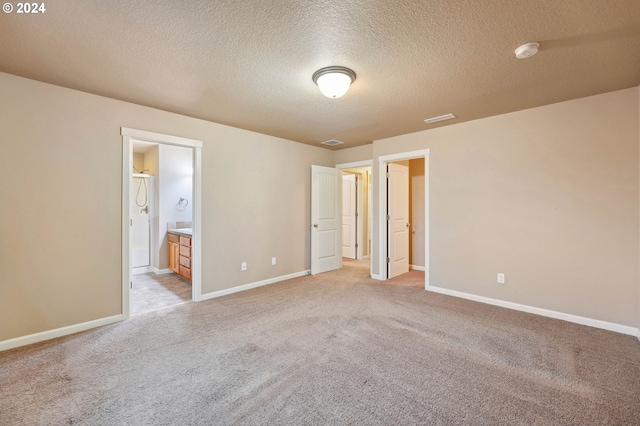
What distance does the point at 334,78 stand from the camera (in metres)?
2.42

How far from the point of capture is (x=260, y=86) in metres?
2.76

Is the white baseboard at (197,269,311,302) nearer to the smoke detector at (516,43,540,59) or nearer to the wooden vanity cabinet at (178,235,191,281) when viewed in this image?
the wooden vanity cabinet at (178,235,191,281)

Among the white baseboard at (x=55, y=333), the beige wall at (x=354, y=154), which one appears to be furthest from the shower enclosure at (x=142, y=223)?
the beige wall at (x=354, y=154)

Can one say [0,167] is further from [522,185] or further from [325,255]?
[522,185]

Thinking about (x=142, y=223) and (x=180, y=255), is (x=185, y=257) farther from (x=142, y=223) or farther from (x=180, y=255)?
(x=142, y=223)

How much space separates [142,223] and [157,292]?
2059 mm

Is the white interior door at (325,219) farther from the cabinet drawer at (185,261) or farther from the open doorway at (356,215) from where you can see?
the cabinet drawer at (185,261)

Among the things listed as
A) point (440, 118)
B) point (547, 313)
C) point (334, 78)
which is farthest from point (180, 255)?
point (547, 313)

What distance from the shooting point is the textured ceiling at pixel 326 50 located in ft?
5.62

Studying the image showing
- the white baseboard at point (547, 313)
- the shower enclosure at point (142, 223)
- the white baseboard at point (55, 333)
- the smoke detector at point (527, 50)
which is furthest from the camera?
the shower enclosure at point (142, 223)

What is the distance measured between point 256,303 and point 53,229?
2324 millimetres

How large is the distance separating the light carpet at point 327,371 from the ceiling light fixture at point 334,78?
2386 mm

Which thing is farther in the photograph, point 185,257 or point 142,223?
point 142,223

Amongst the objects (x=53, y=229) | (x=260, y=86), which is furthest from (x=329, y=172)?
(x=53, y=229)
